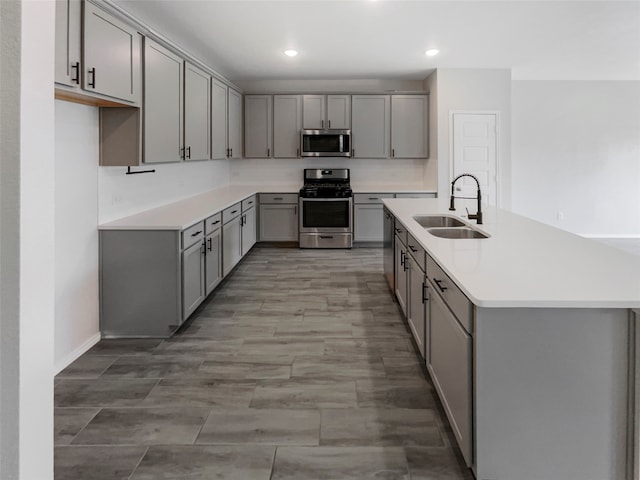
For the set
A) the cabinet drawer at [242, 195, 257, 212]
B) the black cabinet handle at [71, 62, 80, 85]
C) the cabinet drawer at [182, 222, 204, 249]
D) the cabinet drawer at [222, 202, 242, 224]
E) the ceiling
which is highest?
the ceiling

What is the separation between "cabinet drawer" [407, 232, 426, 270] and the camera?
2.89 m

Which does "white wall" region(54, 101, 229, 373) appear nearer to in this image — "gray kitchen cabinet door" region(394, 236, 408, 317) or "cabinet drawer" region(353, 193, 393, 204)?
"gray kitchen cabinet door" region(394, 236, 408, 317)

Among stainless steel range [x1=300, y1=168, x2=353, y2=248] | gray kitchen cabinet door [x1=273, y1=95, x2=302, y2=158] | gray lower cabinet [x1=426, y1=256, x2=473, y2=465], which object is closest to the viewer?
gray lower cabinet [x1=426, y1=256, x2=473, y2=465]

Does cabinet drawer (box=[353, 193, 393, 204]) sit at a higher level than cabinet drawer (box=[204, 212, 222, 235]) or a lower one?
higher

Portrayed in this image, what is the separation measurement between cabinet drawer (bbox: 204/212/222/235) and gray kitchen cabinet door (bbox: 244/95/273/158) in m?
2.90

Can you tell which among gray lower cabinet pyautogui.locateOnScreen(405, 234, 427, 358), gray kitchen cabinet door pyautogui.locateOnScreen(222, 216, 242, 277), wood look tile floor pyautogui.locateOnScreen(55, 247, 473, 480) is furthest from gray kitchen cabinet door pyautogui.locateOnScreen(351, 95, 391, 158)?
gray lower cabinet pyautogui.locateOnScreen(405, 234, 427, 358)

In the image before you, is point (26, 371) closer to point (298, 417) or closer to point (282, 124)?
point (298, 417)

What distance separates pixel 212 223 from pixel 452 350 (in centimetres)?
292

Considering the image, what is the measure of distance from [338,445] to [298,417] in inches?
12.5

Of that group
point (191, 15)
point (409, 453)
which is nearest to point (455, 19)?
point (191, 15)

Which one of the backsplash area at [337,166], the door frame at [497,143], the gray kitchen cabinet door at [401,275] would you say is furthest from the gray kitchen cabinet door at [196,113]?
the door frame at [497,143]

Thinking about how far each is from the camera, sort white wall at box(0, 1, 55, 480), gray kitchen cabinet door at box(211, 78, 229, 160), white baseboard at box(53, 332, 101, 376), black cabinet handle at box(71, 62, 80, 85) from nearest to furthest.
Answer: white wall at box(0, 1, 55, 480)
black cabinet handle at box(71, 62, 80, 85)
white baseboard at box(53, 332, 101, 376)
gray kitchen cabinet door at box(211, 78, 229, 160)

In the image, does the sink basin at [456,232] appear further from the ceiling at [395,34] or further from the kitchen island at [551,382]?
the ceiling at [395,34]

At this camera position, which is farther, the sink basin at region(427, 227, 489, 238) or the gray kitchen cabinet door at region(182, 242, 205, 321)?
the gray kitchen cabinet door at region(182, 242, 205, 321)
